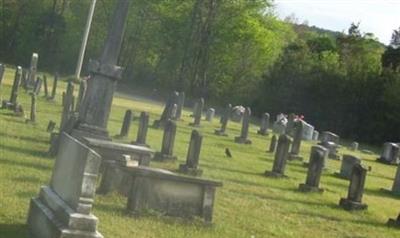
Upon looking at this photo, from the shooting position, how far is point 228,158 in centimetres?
1906

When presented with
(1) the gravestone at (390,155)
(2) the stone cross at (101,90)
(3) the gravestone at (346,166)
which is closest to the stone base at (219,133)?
(1) the gravestone at (390,155)

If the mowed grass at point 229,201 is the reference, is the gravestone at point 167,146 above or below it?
above

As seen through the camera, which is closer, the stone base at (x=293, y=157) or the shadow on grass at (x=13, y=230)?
the shadow on grass at (x=13, y=230)

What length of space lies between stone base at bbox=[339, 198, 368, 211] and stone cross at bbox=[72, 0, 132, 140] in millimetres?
5109

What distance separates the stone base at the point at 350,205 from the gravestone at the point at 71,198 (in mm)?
7869

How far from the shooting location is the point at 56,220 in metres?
6.95

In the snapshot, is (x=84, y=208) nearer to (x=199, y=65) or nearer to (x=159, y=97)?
(x=159, y=97)

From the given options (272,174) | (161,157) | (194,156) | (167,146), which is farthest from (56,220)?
(272,174)

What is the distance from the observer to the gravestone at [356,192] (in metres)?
13.7

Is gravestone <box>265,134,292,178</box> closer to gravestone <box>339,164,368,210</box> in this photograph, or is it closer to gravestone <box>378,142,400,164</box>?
gravestone <box>339,164,368,210</box>

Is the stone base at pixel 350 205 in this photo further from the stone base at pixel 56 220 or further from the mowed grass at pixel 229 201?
the stone base at pixel 56 220

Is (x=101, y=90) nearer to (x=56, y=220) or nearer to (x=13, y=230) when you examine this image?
(x=13, y=230)

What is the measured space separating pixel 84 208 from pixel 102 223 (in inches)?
74.4

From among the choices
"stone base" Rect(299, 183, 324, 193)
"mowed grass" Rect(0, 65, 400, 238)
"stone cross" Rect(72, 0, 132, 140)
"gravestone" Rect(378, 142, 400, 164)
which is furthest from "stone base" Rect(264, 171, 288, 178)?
"gravestone" Rect(378, 142, 400, 164)
